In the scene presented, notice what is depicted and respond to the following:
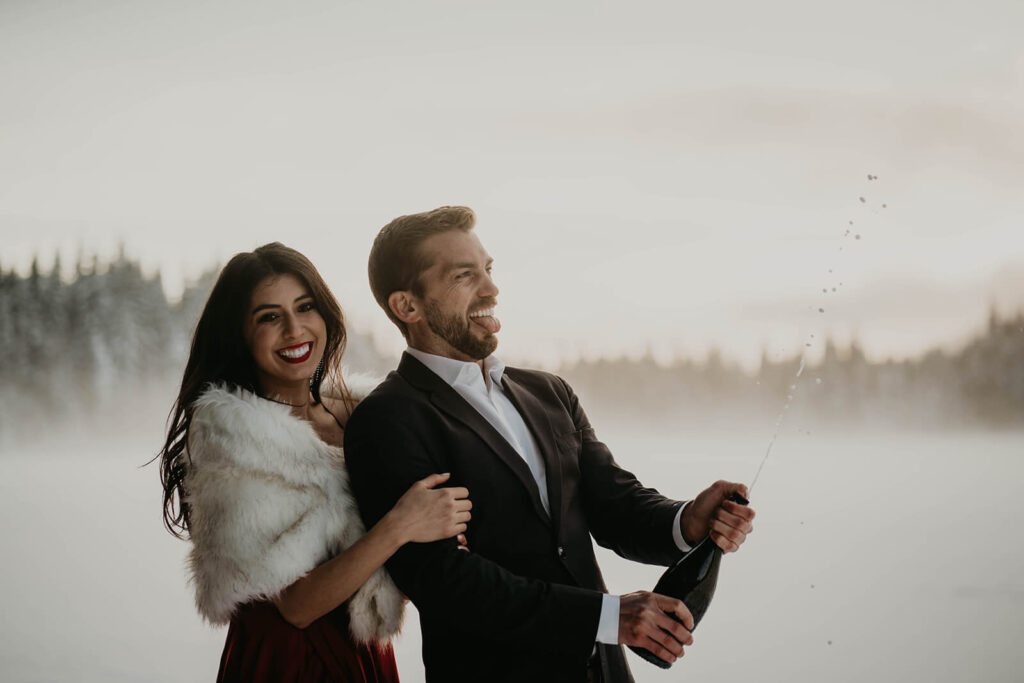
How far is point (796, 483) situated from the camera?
3025 millimetres

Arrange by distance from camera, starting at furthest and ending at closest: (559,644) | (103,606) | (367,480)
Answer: (103,606) → (367,480) → (559,644)

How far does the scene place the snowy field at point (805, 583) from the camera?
288 cm

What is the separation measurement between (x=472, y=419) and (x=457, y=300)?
8.8 inches

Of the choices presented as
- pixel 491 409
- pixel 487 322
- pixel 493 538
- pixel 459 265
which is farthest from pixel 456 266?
pixel 493 538

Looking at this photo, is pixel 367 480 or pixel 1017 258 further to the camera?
pixel 1017 258

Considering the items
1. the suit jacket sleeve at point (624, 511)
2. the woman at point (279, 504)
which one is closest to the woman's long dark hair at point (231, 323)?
the woman at point (279, 504)

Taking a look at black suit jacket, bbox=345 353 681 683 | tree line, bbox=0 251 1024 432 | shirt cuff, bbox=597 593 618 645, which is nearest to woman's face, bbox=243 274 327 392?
black suit jacket, bbox=345 353 681 683

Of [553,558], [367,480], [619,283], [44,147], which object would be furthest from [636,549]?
[44,147]

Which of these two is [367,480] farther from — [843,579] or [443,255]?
[843,579]

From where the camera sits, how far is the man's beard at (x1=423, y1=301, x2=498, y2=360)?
1.61 metres

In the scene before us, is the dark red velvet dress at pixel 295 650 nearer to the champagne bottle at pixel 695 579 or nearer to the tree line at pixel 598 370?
the champagne bottle at pixel 695 579

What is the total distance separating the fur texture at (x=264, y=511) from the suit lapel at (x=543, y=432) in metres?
0.34

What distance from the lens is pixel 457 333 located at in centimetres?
162

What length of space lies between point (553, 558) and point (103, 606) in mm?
2365
